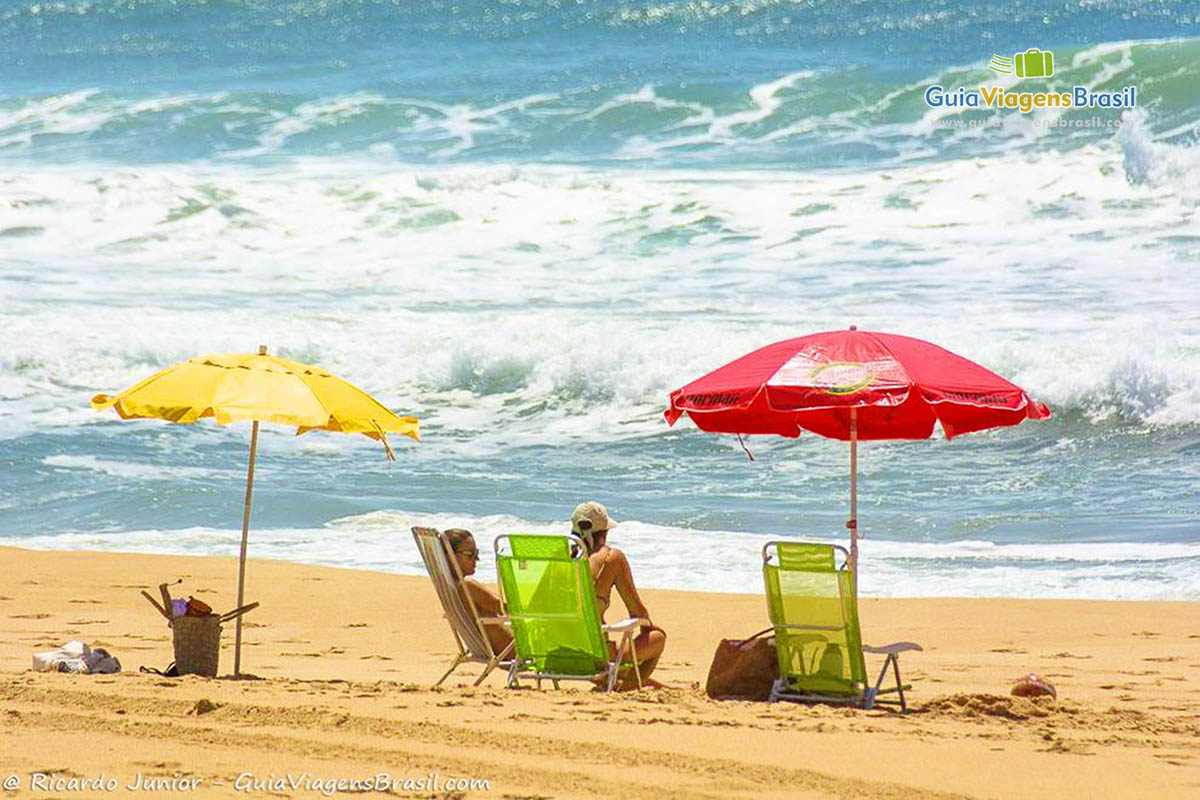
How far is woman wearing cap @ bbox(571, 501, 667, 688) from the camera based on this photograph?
707 centimetres

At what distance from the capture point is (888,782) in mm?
4914

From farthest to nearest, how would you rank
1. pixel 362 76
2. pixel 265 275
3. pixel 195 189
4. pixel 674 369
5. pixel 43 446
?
pixel 362 76 < pixel 195 189 < pixel 265 275 < pixel 674 369 < pixel 43 446

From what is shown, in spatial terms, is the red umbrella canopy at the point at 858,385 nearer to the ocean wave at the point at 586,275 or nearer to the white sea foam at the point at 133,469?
the white sea foam at the point at 133,469

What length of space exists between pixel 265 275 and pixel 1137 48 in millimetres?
14733

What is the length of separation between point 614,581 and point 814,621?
93 centimetres

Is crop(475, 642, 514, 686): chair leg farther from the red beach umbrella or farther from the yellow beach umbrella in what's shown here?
the red beach umbrella

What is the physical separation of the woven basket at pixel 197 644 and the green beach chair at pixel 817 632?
244 centimetres

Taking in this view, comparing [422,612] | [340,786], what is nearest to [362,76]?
[422,612]

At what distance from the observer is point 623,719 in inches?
234

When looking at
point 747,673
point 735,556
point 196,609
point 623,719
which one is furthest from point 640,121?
point 623,719

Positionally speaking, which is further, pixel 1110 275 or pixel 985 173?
pixel 985 173

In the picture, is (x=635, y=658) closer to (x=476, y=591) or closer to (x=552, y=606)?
(x=552, y=606)

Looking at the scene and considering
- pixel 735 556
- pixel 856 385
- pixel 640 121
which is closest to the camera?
pixel 856 385

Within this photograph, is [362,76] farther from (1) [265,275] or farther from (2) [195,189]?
(1) [265,275]
